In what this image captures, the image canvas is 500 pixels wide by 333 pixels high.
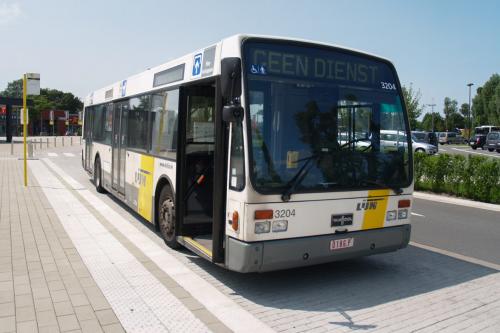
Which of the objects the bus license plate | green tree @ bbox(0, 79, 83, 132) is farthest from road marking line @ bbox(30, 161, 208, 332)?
green tree @ bbox(0, 79, 83, 132)

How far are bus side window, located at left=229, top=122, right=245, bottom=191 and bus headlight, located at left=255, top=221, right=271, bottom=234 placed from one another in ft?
1.41

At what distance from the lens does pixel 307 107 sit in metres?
5.38

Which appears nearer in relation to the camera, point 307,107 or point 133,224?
point 307,107

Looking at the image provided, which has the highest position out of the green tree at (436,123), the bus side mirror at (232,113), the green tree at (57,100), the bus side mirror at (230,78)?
the green tree at (57,100)

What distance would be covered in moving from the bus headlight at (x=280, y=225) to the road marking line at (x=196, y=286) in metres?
0.92

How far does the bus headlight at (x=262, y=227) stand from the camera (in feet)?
16.2

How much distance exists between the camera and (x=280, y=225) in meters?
5.09

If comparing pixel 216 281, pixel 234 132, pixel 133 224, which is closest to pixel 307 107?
pixel 234 132

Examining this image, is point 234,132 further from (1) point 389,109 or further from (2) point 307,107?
(1) point 389,109

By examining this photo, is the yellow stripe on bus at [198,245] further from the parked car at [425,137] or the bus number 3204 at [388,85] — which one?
the parked car at [425,137]

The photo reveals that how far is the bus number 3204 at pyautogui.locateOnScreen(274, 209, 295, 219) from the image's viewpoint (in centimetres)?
504

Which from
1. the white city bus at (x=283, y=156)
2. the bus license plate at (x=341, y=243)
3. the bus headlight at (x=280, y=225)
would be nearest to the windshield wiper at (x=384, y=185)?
the white city bus at (x=283, y=156)

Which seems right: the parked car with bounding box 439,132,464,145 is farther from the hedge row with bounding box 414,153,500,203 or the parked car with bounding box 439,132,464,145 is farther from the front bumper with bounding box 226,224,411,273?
the front bumper with bounding box 226,224,411,273

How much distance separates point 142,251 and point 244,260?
2.67 meters
